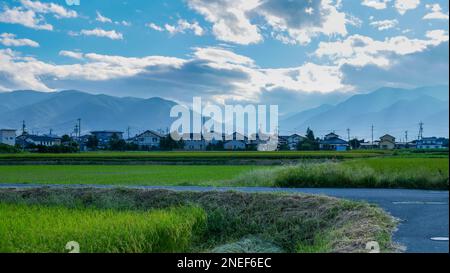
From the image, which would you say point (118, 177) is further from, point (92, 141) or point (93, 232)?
point (93, 232)

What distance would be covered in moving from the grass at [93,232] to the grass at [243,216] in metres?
0.04

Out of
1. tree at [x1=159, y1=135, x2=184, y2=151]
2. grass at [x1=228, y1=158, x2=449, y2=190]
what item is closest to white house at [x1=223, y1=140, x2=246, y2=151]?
tree at [x1=159, y1=135, x2=184, y2=151]

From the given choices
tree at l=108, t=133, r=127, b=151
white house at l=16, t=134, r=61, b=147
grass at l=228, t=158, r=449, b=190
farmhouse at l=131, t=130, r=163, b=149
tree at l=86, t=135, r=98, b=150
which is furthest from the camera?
grass at l=228, t=158, r=449, b=190

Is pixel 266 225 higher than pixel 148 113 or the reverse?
the reverse

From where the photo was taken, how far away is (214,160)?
39.8 metres

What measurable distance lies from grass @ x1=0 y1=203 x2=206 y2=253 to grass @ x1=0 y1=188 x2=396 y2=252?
0.04 meters

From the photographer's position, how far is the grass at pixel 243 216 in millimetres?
6562

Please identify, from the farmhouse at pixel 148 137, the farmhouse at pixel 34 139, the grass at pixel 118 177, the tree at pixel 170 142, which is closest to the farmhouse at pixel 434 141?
the tree at pixel 170 142

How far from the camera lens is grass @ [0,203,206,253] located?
511 centimetres

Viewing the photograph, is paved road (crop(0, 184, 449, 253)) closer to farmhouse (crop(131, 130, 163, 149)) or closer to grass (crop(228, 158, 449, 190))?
grass (crop(228, 158, 449, 190))

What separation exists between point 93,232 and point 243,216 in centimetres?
453

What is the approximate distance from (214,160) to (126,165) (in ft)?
24.3
